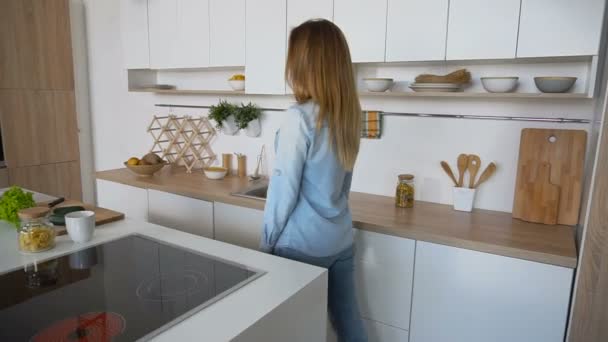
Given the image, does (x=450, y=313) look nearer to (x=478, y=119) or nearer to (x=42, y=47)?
(x=478, y=119)

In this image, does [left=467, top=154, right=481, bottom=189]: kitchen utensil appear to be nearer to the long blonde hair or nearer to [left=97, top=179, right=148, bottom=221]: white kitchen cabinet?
the long blonde hair

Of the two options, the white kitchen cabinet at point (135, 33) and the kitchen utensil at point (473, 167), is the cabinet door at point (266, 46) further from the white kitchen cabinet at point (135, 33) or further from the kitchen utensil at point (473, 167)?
the kitchen utensil at point (473, 167)

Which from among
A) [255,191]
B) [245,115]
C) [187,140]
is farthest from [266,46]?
[187,140]

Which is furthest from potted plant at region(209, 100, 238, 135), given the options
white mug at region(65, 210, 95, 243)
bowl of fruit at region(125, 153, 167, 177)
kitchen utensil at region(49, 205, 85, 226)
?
white mug at region(65, 210, 95, 243)

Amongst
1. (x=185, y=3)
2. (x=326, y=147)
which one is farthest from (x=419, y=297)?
(x=185, y=3)

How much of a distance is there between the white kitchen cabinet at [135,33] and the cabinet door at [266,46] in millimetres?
861

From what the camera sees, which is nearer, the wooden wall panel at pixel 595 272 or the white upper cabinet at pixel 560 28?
the wooden wall panel at pixel 595 272

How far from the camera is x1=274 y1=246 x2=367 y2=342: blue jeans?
5.22 feet

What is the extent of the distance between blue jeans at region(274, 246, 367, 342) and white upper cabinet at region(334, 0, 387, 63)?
94 centimetres

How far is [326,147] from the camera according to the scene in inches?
55.3

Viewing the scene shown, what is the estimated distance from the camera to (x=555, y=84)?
171cm

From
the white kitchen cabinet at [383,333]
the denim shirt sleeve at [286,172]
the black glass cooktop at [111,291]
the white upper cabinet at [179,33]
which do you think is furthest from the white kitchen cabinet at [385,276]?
the white upper cabinet at [179,33]

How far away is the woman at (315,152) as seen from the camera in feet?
4.53

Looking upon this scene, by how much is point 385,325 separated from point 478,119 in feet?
3.40
